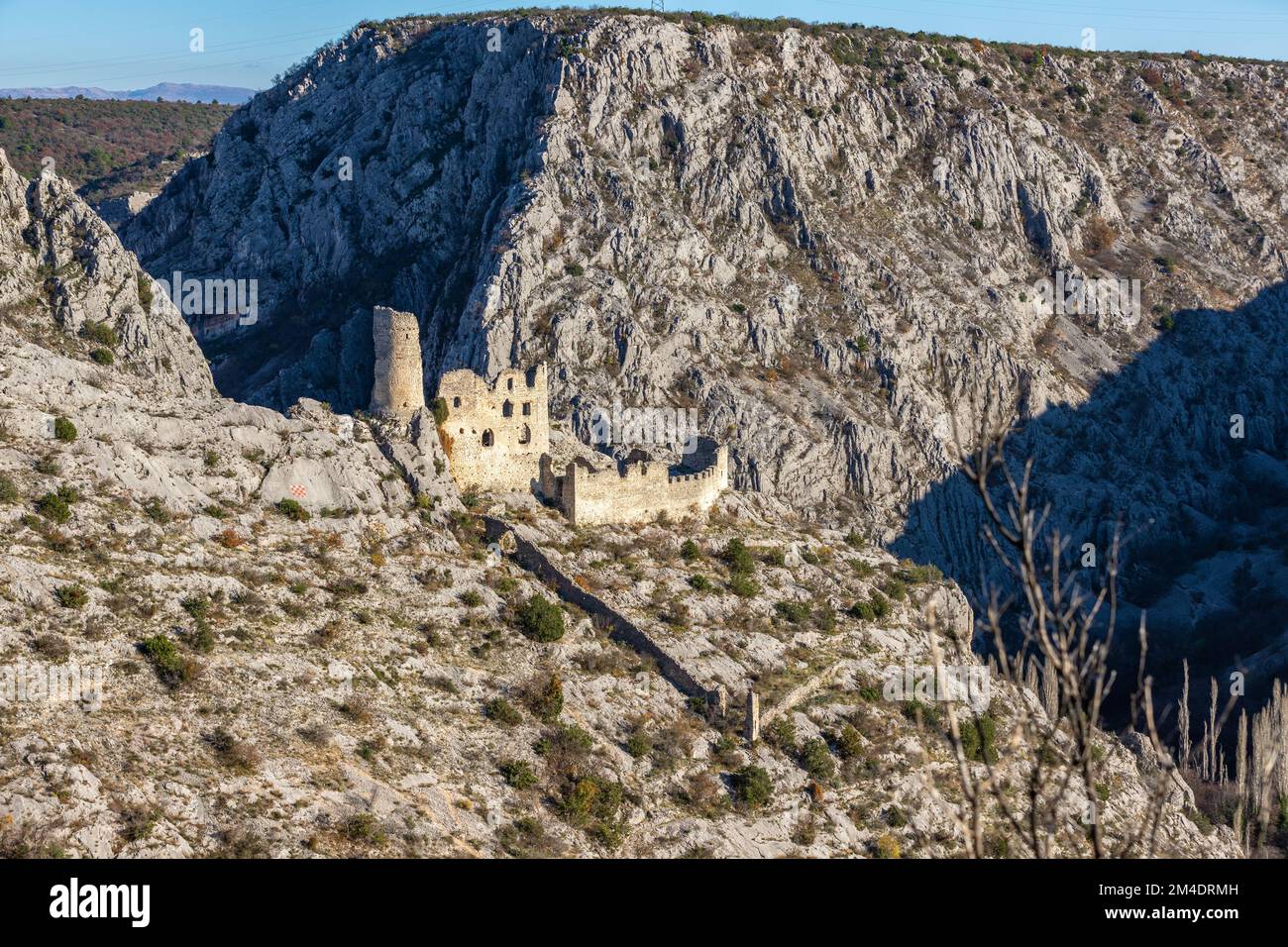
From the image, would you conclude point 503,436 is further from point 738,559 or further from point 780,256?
point 780,256

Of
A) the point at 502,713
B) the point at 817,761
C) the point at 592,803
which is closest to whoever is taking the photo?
the point at 592,803

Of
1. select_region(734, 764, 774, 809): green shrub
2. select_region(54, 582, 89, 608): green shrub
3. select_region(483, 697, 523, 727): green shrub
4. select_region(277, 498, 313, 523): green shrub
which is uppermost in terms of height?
select_region(277, 498, 313, 523): green shrub

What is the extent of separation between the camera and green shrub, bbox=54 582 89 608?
46.2 m

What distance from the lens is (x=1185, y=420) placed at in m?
144

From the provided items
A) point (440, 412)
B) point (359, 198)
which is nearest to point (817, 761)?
point (440, 412)

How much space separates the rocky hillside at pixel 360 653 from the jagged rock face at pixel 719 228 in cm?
4634

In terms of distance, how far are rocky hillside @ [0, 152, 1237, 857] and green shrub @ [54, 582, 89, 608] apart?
0.30 feet

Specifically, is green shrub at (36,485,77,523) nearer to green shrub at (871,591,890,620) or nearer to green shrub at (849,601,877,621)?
green shrub at (849,601,877,621)

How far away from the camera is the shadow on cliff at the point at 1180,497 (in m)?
125

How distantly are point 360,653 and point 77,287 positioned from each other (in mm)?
29770

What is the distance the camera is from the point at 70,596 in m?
46.4

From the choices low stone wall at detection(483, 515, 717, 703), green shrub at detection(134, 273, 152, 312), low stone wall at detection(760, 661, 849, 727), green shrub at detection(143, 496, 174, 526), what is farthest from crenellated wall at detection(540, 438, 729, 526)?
green shrub at detection(134, 273, 152, 312)

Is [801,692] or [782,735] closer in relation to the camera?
[782,735]

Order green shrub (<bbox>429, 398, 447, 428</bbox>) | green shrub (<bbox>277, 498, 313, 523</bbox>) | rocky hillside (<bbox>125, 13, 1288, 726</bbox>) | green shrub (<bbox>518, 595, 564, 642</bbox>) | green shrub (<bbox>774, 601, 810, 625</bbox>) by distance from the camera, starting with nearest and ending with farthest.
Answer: green shrub (<bbox>277, 498, 313, 523</bbox>) → green shrub (<bbox>518, 595, 564, 642</bbox>) → green shrub (<bbox>429, 398, 447, 428</bbox>) → green shrub (<bbox>774, 601, 810, 625</bbox>) → rocky hillside (<bbox>125, 13, 1288, 726</bbox>)
